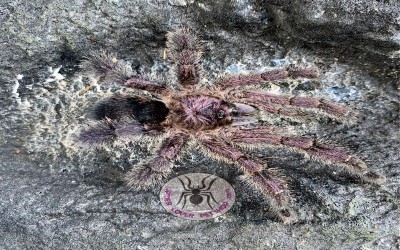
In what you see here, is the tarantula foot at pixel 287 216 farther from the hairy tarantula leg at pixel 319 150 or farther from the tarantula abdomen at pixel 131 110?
the tarantula abdomen at pixel 131 110

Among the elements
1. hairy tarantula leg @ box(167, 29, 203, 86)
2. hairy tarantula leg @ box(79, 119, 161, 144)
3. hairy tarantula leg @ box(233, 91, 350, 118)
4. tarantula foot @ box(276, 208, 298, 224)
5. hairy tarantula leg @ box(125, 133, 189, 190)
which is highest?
hairy tarantula leg @ box(167, 29, 203, 86)

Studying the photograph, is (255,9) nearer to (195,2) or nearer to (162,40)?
(195,2)

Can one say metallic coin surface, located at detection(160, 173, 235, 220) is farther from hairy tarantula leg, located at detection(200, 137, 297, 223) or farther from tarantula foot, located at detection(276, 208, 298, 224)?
tarantula foot, located at detection(276, 208, 298, 224)

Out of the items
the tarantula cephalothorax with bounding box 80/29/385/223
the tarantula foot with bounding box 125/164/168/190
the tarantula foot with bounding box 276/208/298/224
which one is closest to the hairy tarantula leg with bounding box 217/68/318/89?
the tarantula cephalothorax with bounding box 80/29/385/223

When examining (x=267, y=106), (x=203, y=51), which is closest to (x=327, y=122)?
(x=267, y=106)

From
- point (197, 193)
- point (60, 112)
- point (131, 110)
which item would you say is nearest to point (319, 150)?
point (197, 193)

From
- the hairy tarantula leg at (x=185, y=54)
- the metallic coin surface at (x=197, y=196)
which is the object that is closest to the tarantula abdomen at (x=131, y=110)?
the hairy tarantula leg at (x=185, y=54)
